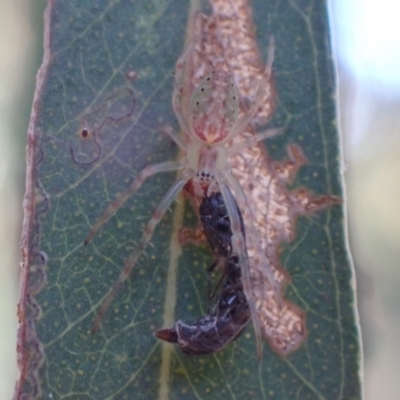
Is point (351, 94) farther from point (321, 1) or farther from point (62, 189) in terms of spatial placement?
point (62, 189)

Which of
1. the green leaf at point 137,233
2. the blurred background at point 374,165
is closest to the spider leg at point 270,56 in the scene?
the green leaf at point 137,233

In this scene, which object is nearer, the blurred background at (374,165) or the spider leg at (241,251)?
the spider leg at (241,251)

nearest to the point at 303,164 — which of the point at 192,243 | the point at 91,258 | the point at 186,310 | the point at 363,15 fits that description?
the point at 192,243

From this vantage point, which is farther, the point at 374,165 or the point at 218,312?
the point at 374,165

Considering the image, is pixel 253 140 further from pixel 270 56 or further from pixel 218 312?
pixel 218 312

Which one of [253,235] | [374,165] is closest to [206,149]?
[253,235]

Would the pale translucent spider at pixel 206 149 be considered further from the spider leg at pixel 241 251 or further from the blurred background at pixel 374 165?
→ the blurred background at pixel 374 165

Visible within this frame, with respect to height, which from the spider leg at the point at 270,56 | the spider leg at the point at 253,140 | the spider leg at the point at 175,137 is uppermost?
the spider leg at the point at 270,56

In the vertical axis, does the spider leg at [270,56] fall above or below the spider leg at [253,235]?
above
